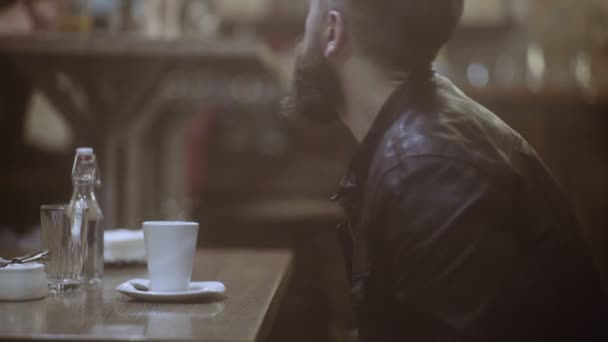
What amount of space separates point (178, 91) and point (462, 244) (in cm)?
329

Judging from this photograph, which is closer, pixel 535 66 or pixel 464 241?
pixel 464 241

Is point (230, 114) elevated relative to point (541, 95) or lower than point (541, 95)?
lower

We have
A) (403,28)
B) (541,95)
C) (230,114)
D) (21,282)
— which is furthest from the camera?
(230,114)

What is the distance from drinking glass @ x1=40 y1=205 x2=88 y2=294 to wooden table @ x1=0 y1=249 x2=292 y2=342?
0.10 feet

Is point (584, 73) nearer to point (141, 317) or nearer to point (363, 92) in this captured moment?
point (363, 92)

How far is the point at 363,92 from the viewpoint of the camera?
134 cm

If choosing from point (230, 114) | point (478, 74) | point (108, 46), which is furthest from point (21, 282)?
point (478, 74)

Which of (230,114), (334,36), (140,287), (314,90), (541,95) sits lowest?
(230,114)

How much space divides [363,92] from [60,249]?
528mm

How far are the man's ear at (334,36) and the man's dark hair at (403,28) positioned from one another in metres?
0.02

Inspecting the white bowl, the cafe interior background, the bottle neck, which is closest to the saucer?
the white bowl

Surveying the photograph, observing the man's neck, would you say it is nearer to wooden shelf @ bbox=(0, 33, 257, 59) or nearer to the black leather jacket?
the black leather jacket

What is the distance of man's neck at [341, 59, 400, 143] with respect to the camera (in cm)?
132

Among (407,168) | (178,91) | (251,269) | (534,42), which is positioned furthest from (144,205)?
(534,42)
